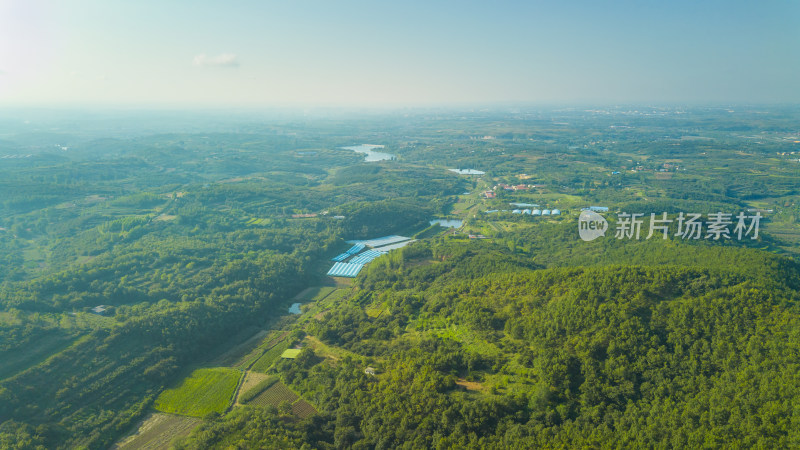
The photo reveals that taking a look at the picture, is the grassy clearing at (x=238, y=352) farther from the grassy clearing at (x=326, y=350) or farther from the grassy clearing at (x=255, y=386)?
the grassy clearing at (x=326, y=350)

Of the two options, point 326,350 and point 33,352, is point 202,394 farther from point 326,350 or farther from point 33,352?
point 33,352

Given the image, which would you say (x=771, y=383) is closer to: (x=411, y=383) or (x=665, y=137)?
(x=411, y=383)

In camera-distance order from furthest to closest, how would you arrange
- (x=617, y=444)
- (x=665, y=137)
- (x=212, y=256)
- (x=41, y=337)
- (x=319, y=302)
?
(x=665, y=137)
(x=212, y=256)
(x=319, y=302)
(x=41, y=337)
(x=617, y=444)

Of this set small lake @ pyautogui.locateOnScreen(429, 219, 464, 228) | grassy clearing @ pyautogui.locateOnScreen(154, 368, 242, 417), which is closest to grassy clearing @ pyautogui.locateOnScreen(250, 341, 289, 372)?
grassy clearing @ pyautogui.locateOnScreen(154, 368, 242, 417)

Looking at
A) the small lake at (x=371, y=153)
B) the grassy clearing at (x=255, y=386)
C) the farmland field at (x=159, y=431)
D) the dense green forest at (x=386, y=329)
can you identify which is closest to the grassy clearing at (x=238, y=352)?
the dense green forest at (x=386, y=329)

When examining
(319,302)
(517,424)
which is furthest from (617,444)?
(319,302)

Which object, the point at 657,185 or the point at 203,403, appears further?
the point at 657,185

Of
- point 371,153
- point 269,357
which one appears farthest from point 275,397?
point 371,153
